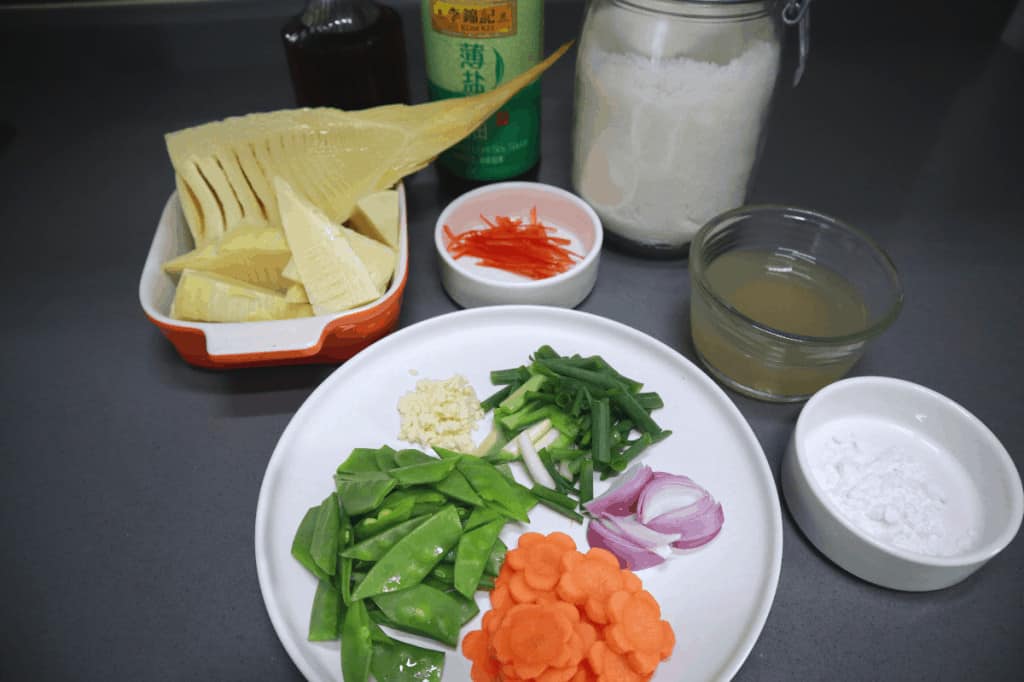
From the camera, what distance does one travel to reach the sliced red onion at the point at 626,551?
0.75 meters

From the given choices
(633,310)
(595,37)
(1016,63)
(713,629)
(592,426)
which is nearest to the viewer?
(713,629)

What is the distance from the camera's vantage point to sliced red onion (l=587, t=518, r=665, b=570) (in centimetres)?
75

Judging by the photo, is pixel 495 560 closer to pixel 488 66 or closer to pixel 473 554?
pixel 473 554

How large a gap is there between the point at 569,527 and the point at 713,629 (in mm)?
202

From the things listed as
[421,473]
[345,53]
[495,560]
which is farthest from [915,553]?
[345,53]

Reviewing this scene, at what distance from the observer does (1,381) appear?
1.03 metres

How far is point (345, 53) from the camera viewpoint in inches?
45.6

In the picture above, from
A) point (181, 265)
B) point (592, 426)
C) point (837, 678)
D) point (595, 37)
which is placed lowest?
point (837, 678)

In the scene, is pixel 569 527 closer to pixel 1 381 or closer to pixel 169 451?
pixel 169 451

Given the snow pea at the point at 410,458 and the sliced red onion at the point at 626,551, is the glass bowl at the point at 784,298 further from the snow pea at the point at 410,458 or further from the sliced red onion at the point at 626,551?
the snow pea at the point at 410,458

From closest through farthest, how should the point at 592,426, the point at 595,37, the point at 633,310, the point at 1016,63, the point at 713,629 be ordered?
the point at 713,629
the point at 592,426
the point at 595,37
the point at 633,310
the point at 1016,63

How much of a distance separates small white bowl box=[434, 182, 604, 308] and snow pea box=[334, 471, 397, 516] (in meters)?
0.38

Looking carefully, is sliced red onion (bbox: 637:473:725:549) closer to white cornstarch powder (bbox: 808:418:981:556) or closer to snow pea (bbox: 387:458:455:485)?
white cornstarch powder (bbox: 808:418:981:556)

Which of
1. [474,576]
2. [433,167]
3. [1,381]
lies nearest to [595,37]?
[433,167]
